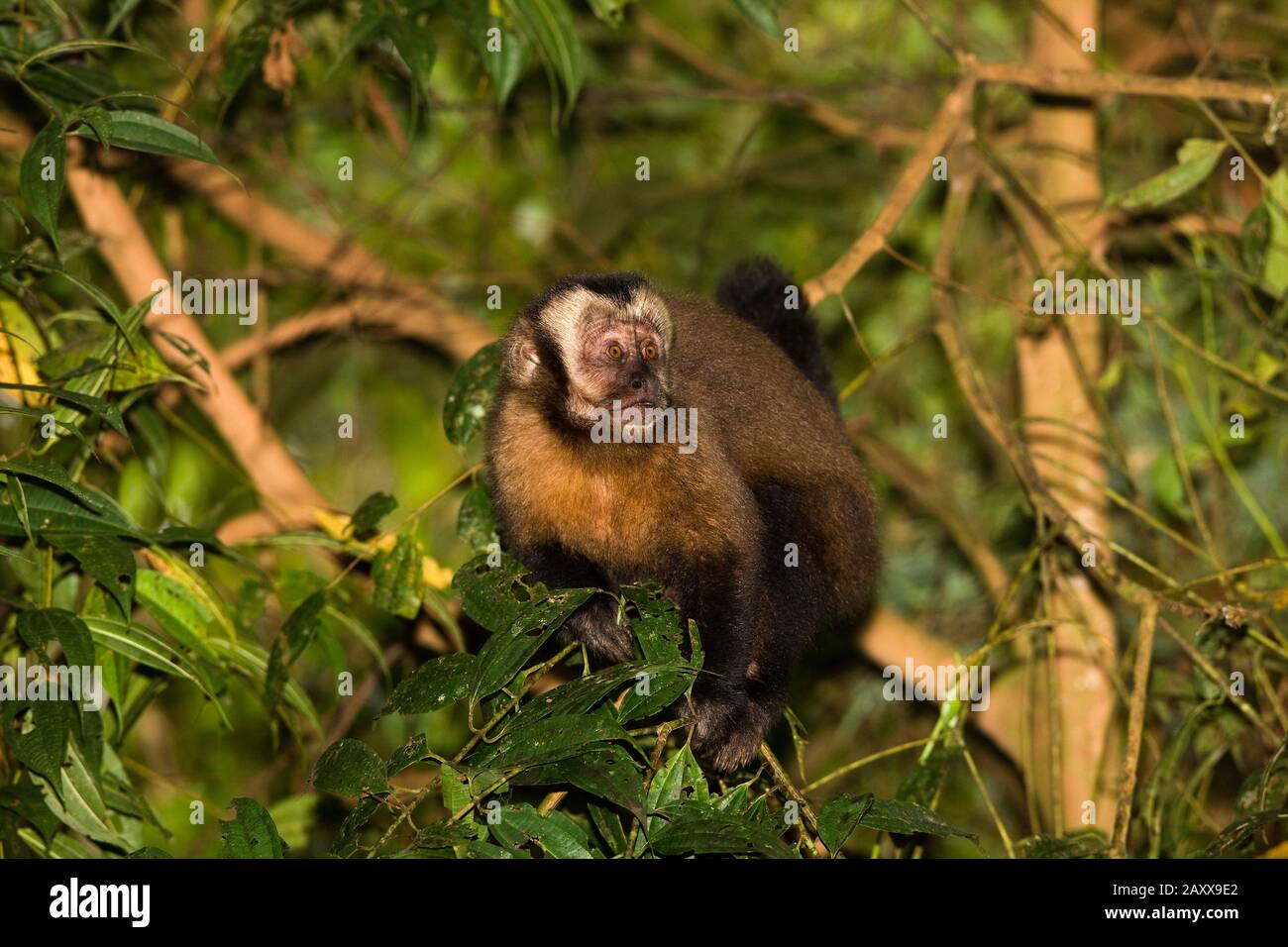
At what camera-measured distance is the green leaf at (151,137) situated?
4.01m

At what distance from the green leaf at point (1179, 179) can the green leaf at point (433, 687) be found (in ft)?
10.3

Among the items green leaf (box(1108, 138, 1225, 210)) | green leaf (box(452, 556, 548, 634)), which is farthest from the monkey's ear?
green leaf (box(1108, 138, 1225, 210))

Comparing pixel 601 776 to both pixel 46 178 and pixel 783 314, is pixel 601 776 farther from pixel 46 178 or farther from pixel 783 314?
pixel 783 314

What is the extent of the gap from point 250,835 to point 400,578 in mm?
1342

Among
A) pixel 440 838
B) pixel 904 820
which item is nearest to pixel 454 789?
pixel 440 838

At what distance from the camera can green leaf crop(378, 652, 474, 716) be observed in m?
3.35

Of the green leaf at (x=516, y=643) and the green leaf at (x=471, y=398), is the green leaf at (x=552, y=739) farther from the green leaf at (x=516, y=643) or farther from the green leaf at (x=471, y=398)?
the green leaf at (x=471, y=398)

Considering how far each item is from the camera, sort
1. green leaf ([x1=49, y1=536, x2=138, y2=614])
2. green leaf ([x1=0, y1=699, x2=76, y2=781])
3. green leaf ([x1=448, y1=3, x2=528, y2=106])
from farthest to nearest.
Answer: green leaf ([x1=448, y1=3, x2=528, y2=106]) < green leaf ([x1=49, y1=536, x2=138, y2=614]) < green leaf ([x1=0, y1=699, x2=76, y2=781])

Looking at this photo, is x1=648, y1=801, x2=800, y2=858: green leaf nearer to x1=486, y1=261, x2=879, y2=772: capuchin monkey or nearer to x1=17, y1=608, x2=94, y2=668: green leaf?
x1=486, y1=261, x2=879, y2=772: capuchin monkey

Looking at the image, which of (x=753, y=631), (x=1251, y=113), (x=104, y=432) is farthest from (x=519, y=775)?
(x=1251, y=113)

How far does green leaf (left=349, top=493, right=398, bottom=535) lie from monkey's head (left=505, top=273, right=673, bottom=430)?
58 cm

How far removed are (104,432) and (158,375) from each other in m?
0.80

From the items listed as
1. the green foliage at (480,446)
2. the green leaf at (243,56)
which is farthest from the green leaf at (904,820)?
the green leaf at (243,56)

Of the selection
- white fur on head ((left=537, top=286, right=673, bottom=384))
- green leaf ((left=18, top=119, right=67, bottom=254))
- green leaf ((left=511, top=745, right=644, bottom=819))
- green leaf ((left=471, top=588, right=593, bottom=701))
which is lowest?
green leaf ((left=511, top=745, right=644, bottom=819))
